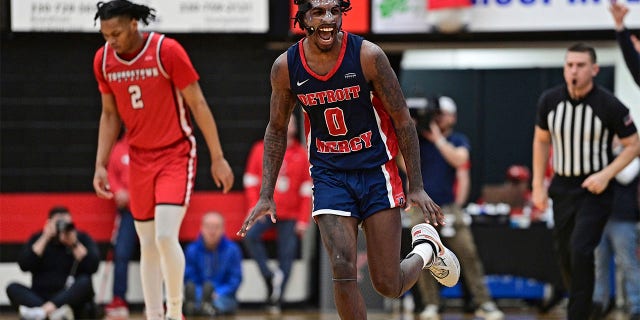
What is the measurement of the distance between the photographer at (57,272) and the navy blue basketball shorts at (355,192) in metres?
4.86

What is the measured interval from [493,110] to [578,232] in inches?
281

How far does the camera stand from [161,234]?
23.0 ft

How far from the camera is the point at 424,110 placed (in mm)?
10500

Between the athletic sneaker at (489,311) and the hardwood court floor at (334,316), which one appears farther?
the hardwood court floor at (334,316)

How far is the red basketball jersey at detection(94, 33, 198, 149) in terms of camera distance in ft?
23.6

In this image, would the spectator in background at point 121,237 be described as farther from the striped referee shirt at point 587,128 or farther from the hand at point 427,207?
the hand at point 427,207

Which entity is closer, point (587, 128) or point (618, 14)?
point (587, 128)

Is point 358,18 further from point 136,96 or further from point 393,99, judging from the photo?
point 393,99

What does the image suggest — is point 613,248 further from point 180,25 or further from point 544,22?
point 180,25

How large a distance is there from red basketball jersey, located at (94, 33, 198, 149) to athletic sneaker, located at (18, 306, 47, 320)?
3.37 metres

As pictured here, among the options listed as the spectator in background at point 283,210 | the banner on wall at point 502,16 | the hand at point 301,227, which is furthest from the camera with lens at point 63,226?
the banner on wall at point 502,16

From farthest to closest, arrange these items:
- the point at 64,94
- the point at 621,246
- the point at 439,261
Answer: the point at 64,94 → the point at 621,246 → the point at 439,261

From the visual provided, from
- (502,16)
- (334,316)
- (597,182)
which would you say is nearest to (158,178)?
(597,182)

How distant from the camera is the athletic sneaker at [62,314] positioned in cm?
1021
